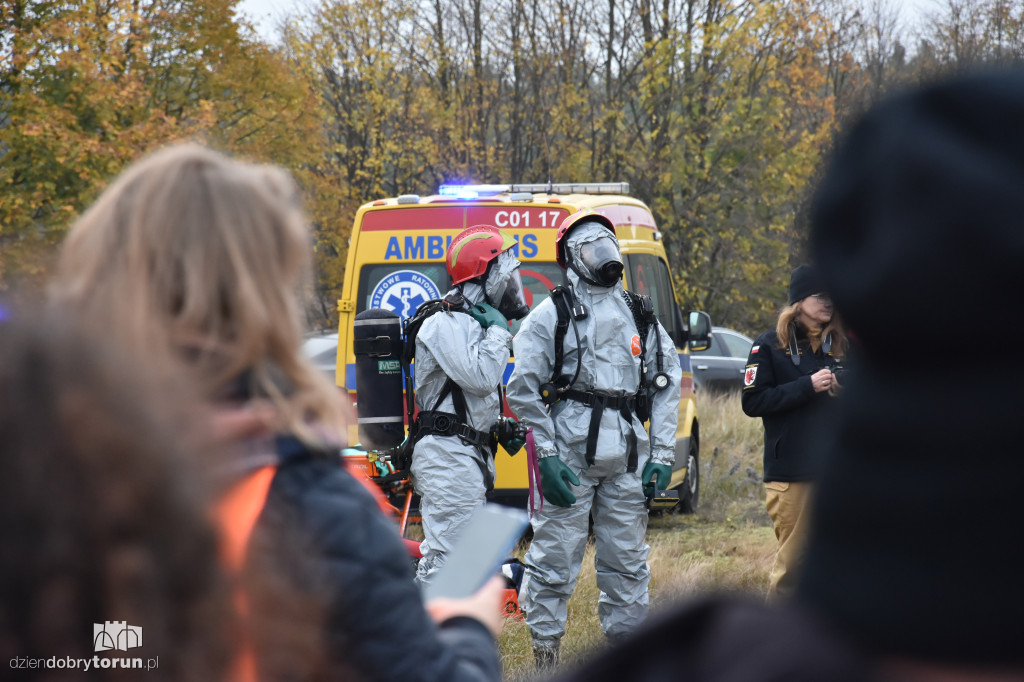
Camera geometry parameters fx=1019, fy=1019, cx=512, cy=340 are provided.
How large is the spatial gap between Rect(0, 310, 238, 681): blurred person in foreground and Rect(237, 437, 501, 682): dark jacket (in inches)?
11.6

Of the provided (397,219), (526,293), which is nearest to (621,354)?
(526,293)

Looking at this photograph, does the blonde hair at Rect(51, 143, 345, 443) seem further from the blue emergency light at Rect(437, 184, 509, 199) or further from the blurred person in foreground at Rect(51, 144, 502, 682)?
the blue emergency light at Rect(437, 184, 509, 199)

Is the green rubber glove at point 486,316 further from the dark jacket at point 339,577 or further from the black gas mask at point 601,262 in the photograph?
the dark jacket at point 339,577

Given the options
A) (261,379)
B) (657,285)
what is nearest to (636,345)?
(657,285)

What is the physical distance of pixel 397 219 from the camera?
7184 mm

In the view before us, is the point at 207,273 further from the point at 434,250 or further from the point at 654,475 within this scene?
the point at 434,250

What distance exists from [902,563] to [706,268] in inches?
815

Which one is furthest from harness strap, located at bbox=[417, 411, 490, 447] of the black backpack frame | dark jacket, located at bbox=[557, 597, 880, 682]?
dark jacket, located at bbox=[557, 597, 880, 682]

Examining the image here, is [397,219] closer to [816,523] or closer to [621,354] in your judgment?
[621,354]

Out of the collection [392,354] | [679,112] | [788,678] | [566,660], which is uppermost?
[679,112]

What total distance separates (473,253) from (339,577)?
162 inches

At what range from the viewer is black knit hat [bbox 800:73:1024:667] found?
0.63 meters

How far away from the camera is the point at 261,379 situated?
1438 mm

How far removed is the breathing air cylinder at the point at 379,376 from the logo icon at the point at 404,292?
3.96ft
